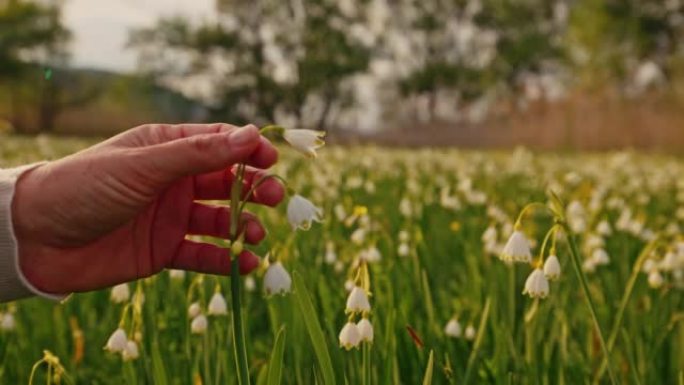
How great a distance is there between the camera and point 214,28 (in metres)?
47.3

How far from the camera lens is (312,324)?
1.54m

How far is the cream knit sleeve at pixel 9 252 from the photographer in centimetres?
171

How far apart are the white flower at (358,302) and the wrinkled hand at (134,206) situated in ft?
0.75

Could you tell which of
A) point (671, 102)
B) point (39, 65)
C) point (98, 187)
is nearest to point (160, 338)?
point (98, 187)

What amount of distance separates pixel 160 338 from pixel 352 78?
47.2 metres

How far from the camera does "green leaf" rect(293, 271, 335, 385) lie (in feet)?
4.88

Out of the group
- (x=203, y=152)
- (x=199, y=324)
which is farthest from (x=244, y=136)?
(x=199, y=324)

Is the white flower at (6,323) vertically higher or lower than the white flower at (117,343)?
lower

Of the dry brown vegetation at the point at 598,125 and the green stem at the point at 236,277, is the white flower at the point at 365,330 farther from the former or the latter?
the dry brown vegetation at the point at 598,125

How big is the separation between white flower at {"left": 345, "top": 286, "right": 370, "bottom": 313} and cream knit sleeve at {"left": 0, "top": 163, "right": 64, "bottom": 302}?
700 mm

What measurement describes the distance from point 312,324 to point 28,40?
166 feet

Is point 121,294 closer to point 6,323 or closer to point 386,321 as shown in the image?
point 6,323

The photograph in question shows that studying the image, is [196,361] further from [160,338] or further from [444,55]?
[444,55]

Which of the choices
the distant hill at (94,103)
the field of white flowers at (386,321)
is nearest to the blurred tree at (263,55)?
the distant hill at (94,103)
